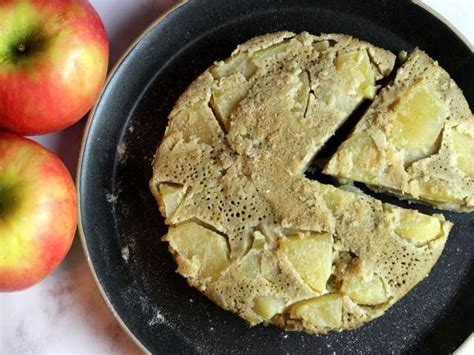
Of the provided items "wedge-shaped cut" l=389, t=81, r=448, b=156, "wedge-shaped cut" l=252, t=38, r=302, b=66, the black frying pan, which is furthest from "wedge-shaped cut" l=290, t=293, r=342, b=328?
"wedge-shaped cut" l=252, t=38, r=302, b=66

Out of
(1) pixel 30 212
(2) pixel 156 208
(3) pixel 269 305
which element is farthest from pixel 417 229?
(1) pixel 30 212

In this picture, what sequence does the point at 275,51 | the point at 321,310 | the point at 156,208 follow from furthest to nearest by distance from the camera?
the point at 156,208 < the point at 275,51 < the point at 321,310

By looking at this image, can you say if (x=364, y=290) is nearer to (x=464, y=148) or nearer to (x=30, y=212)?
(x=464, y=148)

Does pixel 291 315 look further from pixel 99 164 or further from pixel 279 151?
pixel 99 164

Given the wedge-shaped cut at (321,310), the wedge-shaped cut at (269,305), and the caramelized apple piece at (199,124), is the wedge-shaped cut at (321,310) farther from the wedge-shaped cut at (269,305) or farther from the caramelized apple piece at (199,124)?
the caramelized apple piece at (199,124)

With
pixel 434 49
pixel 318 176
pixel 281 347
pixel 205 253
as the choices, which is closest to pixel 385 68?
pixel 434 49

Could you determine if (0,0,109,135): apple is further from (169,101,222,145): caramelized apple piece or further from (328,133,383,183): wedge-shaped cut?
(328,133,383,183): wedge-shaped cut

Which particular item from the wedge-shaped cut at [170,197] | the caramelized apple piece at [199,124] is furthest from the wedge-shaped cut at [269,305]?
the caramelized apple piece at [199,124]
